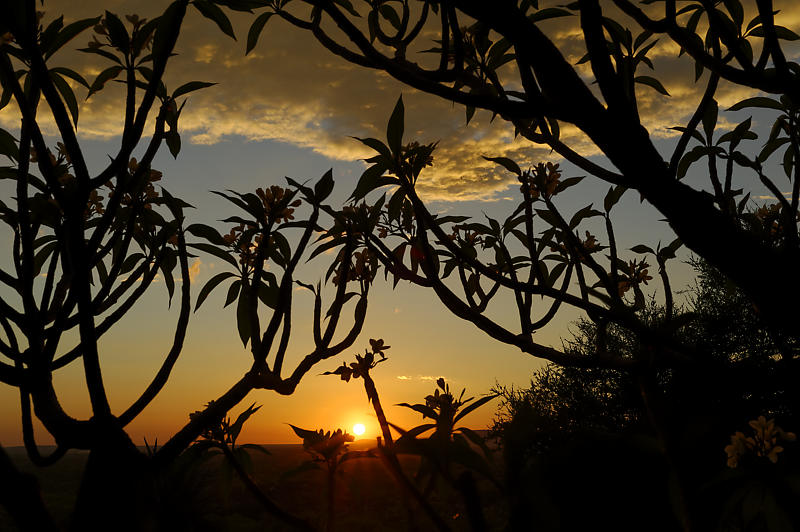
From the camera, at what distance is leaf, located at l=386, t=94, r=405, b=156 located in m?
2.09

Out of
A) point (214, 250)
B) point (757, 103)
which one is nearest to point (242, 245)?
point (214, 250)

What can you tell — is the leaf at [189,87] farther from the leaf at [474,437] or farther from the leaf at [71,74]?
the leaf at [474,437]

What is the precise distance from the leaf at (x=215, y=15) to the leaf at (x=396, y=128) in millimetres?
654

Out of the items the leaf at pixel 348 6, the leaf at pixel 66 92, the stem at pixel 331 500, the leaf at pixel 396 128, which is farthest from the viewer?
the leaf at pixel 348 6

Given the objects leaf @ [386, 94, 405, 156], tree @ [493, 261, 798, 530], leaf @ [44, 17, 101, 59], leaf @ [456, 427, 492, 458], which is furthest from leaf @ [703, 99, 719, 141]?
leaf @ [44, 17, 101, 59]

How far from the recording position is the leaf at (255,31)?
2.56 metres

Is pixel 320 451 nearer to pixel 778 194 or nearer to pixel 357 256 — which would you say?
pixel 357 256

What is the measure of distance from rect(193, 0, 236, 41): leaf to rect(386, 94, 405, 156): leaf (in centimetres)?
65

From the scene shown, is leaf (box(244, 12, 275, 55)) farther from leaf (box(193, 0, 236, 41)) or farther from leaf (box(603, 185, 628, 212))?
leaf (box(603, 185, 628, 212))

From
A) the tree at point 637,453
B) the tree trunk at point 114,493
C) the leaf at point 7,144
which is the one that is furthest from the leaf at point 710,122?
the leaf at point 7,144

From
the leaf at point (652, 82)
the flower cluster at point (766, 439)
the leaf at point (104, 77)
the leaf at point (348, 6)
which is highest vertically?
the leaf at point (348, 6)

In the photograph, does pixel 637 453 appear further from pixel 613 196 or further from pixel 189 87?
pixel 613 196

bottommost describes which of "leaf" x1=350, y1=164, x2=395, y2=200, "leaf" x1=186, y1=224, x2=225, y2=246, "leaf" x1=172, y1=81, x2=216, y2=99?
"leaf" x1=186, y1=224, x2=225, y2=246

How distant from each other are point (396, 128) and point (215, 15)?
0.75 meters
